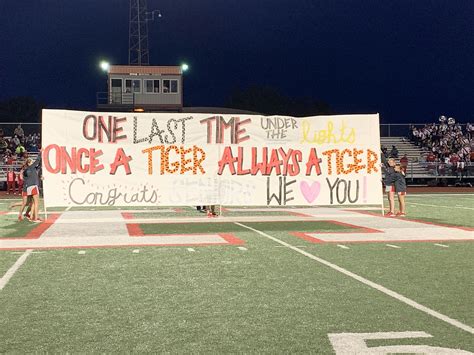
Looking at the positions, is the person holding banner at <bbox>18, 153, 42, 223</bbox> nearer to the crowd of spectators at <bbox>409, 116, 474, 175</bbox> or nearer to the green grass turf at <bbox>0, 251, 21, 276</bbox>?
the green grass turf at <bbox>0, 251, 21, 276</bbox>

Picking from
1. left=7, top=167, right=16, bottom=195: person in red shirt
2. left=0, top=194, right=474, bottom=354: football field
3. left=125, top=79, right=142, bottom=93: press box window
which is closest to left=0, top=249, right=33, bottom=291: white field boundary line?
left=0, top=194, right=474, bottom=354: football field

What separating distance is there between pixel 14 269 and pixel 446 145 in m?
38.8

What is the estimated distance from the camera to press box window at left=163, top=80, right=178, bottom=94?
50781 millimetres

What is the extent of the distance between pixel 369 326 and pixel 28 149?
126 ft

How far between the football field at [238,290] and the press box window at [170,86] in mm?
38463

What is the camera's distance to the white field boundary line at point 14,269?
7230 mm

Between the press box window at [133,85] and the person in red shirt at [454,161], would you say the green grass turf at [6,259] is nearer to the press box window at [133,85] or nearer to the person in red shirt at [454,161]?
the person in red shirt at [454,161]

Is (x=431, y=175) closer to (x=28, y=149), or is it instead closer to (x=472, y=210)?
(x=472, y=210)

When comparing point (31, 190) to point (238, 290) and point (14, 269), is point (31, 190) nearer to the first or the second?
point (14, 269)

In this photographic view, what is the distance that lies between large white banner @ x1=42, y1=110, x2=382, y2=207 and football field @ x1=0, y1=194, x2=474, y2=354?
1.68 meters

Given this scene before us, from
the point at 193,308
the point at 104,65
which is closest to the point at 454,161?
the point at 104,65

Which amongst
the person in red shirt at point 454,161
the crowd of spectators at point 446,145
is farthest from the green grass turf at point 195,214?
→ the crowd of spectators at point 446,145

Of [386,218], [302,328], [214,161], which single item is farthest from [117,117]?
[302,328]

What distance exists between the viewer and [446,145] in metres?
43.0
